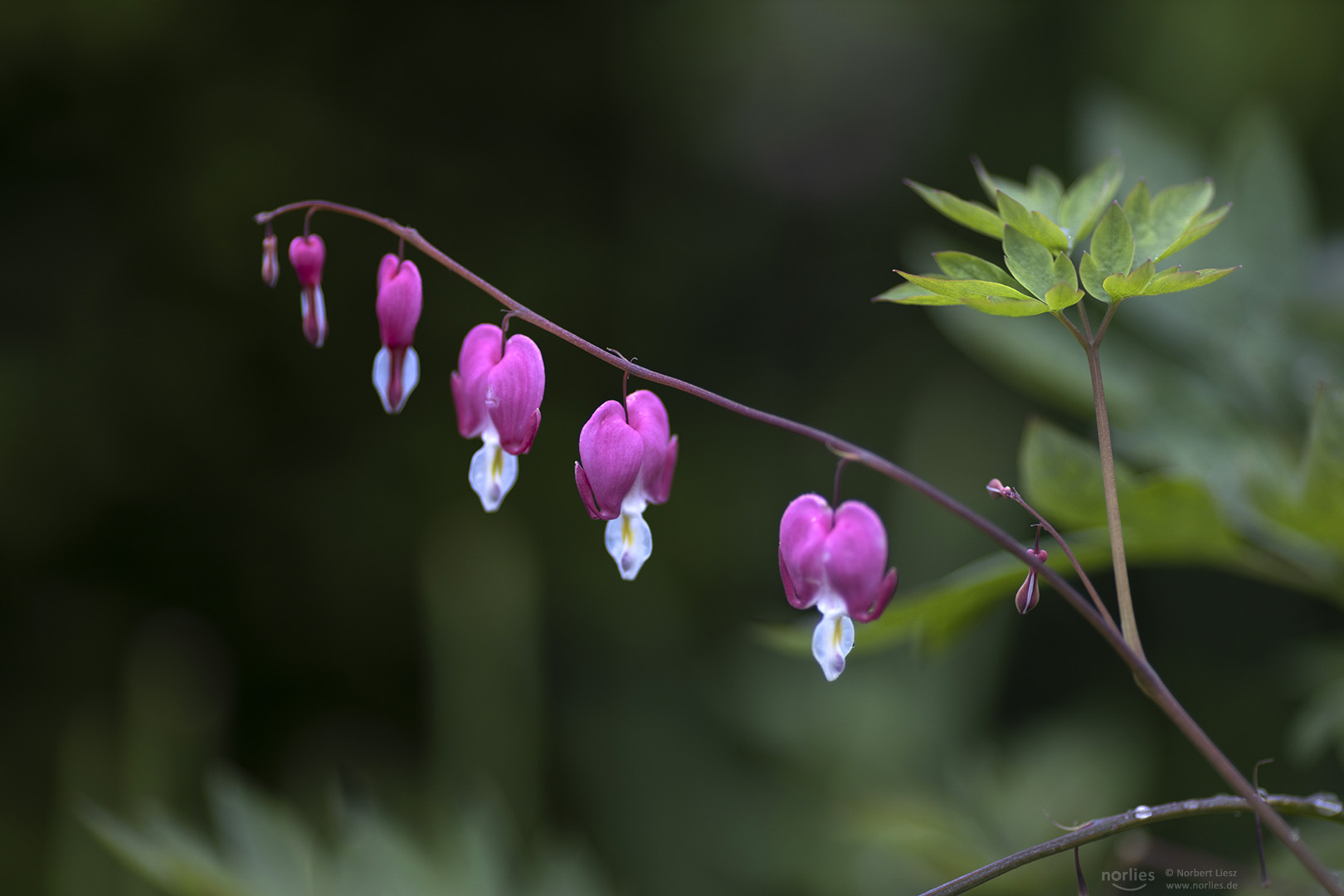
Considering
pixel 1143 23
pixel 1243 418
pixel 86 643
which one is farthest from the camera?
pixel 86 643

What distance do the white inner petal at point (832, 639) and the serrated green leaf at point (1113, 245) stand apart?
190mm

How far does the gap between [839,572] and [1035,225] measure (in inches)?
7.0

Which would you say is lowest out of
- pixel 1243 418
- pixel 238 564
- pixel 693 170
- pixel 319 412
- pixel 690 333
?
pixel 238 564

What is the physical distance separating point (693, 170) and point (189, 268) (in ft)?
3.66

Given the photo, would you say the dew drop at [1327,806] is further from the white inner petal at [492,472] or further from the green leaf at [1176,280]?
the white inner petal at [492,472]

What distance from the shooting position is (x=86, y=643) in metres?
2.00

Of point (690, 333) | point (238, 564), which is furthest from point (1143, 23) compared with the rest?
point (238, 564)

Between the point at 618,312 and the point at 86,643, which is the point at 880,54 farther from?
the point at 86,643

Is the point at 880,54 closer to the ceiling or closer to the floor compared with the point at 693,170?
closer to the ceiling

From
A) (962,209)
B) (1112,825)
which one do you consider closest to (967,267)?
(962,209)

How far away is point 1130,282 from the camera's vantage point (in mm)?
399

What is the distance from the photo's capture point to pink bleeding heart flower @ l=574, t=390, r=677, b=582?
1.41ft

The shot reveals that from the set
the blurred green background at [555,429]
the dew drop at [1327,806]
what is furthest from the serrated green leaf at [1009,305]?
the blurred green background at [555,429]

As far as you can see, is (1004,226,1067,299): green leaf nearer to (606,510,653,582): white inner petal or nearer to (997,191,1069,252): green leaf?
(997,191,1069,252): green leaf
